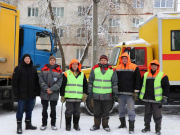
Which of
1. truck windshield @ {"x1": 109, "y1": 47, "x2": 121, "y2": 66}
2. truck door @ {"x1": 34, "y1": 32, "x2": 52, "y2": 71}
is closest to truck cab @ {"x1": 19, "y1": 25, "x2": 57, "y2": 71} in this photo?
truck door @ {"x1": 34, "y1": 32, "x2": 52, "y2": 71}

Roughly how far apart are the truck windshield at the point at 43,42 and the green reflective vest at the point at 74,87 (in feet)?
10.7

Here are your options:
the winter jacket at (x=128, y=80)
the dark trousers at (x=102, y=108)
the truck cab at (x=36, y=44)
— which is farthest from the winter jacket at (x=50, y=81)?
the truck cab at (x=36, y=44)

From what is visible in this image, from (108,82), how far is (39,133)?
204cm

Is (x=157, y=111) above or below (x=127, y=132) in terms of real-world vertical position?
above

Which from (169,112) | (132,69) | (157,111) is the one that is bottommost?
(169,112)

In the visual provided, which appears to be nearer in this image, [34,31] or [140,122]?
[140,122]

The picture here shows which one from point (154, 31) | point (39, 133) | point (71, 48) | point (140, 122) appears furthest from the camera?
point (71, 48)

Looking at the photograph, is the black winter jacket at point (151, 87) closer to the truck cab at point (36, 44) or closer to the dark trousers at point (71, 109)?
the dark trousers at point (71, 109)

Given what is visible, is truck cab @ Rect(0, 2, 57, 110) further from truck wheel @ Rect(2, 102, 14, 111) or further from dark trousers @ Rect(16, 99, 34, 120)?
dark trousers @ Rect(16, 99, 34, 120)

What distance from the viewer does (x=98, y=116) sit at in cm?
564

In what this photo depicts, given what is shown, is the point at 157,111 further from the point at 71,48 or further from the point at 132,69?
the point at 71,48

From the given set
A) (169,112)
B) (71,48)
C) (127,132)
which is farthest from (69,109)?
(71,48)

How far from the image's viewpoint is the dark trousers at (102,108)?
18.3ft

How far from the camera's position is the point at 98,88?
18.3 ft
